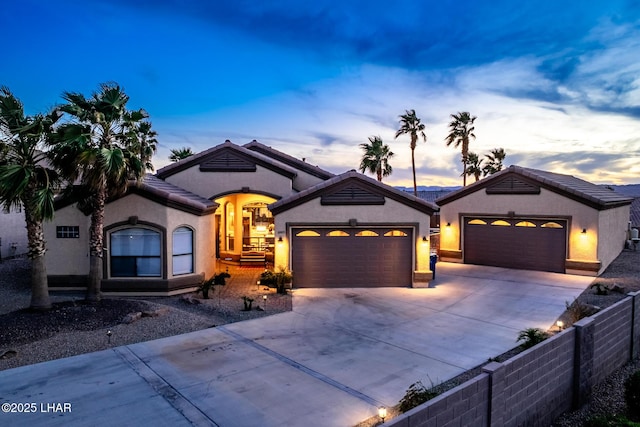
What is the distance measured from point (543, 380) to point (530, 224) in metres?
14.8

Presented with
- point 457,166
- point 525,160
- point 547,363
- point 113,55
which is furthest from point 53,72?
point 525,160

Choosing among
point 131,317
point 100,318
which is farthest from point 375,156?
point 100,318

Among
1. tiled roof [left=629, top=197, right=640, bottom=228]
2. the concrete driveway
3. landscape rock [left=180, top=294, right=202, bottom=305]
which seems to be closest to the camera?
the concrete driveway

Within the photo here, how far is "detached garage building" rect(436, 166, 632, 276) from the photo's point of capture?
698 inches

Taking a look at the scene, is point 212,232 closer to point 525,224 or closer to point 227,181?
point 227,181

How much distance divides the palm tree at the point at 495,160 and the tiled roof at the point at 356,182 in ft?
94.3

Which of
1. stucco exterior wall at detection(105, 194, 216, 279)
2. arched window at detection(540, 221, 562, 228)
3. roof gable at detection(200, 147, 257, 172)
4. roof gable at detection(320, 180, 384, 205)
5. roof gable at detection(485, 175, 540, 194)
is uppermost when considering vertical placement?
roof gable at detection(200, 147, 257, 172)

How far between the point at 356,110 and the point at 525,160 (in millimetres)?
24203

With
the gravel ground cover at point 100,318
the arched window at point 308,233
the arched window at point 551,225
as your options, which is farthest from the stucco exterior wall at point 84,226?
the arched window at point 551,225

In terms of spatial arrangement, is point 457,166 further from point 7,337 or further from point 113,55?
point 7,337

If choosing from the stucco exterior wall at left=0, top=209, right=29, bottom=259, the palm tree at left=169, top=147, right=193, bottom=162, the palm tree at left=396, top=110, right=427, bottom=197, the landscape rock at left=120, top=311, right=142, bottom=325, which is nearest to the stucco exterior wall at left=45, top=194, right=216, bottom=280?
the landscape rock at left=120, top=311, right=142, bottom=325

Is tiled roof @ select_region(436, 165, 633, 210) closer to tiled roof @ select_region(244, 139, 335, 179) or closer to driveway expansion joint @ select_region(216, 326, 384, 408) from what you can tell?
tiled roof @ select_region(244, 139, 335, 179)

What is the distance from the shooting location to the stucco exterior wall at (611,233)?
1802 cm

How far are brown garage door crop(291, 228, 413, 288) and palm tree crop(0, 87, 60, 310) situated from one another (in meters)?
8.25
